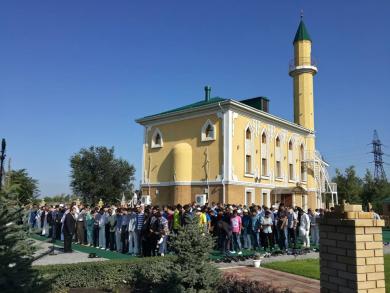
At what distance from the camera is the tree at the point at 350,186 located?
4341 centimetres

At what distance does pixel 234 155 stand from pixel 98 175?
24.7 metres

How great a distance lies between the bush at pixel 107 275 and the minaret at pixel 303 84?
31961mm

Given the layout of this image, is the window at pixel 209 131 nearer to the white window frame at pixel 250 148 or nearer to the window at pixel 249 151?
the white window frame at pixel 250 148

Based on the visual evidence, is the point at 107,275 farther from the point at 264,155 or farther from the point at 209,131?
the point at 264,155

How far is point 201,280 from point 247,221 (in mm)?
9805

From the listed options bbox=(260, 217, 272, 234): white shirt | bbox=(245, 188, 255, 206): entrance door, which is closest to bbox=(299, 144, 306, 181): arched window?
bbox=(245, 188, 255, 206): entrance door

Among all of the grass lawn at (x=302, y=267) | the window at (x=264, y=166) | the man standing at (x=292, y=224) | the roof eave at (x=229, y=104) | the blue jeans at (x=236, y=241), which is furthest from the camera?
the window at (x=264, y=166)

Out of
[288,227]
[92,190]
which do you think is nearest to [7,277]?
[288,227]

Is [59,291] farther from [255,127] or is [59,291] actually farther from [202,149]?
[255,127]

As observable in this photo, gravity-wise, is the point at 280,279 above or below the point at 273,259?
above

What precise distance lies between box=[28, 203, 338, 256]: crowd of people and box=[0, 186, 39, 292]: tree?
9841mm

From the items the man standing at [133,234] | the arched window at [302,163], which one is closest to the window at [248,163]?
the arched window at [302,163]

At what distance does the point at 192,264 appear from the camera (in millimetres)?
8148

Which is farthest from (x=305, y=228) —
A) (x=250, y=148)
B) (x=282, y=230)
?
(x=250, y=148)
